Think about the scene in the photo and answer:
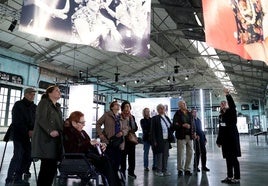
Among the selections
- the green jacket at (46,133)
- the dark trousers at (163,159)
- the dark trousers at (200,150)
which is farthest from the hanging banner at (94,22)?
the dark trousers at (200,150)

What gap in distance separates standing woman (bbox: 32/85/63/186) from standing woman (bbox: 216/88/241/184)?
2416 millimetres

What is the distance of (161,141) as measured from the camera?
420 cm

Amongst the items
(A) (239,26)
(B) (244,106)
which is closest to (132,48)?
(A) (239,26)

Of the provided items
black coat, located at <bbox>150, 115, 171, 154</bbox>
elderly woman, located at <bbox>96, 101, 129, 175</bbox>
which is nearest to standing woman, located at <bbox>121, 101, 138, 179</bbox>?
elderly woman, located at <bbox>96, 101, 129, 175</bbox>

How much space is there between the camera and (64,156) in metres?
2.43

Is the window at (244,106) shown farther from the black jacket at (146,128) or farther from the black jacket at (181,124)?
the black jacket at (181,124)

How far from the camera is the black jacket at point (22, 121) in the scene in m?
3.23

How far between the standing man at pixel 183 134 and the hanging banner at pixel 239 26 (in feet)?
4.46

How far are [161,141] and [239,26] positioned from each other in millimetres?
2207

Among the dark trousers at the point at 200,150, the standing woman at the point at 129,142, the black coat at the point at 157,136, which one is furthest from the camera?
the dark trousers at the point at 200,150

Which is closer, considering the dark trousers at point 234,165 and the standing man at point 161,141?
the dark trousers at point 234,165

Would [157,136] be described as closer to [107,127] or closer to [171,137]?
[171,137]

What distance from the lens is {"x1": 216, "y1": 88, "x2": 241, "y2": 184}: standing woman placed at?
355 centimetres

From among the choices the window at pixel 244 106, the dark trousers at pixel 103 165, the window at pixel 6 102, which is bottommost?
the dark trousers at pixel 103 165
